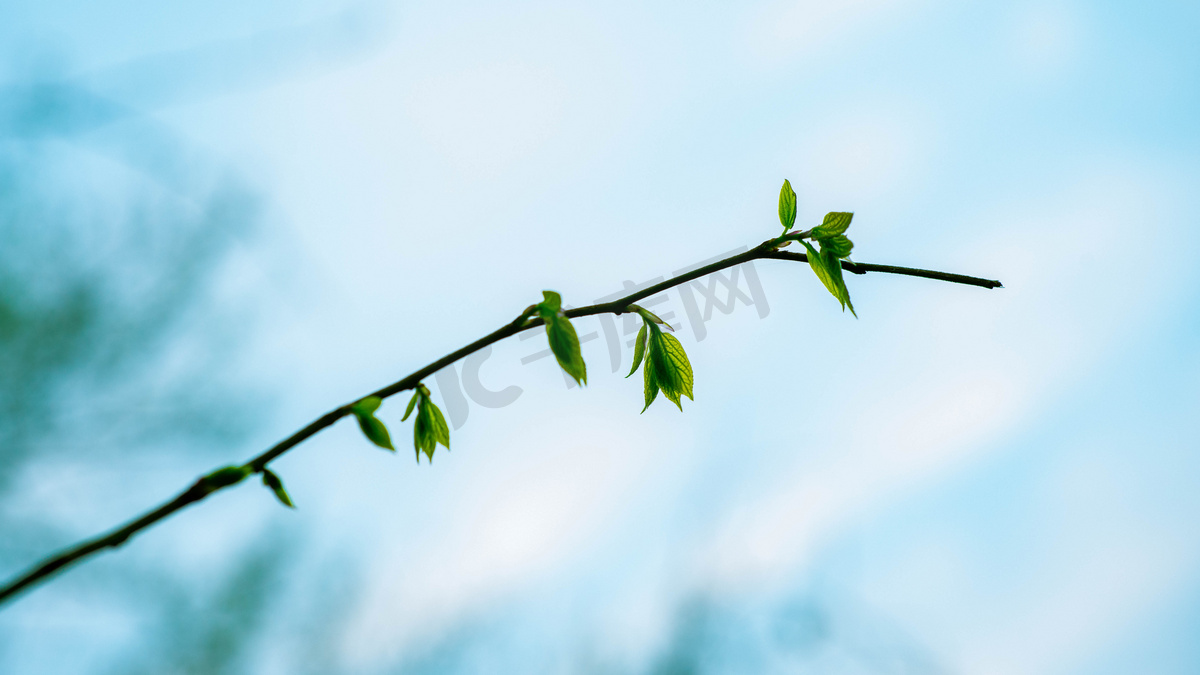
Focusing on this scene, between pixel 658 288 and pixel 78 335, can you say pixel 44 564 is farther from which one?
pixel 78 335

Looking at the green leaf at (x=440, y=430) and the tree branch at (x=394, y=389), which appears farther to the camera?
the green leaf at (x=440, y=430)

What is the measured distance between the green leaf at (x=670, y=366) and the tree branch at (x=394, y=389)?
0.23 feet

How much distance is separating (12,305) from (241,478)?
299cm

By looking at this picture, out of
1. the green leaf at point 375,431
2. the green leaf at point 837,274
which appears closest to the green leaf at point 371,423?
the green leaf at point 375,431

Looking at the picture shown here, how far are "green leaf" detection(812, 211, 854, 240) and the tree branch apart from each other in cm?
3

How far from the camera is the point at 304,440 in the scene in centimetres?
28

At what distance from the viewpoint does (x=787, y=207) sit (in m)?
0.45

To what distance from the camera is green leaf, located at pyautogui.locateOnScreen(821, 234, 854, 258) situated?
414mm

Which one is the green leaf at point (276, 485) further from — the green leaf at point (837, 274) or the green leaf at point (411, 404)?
the green leaf at point (837, 274)

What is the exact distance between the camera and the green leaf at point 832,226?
1.37 ft

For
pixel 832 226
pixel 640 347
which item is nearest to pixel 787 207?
pixel 832 226

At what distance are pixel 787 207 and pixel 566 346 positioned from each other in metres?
0.20

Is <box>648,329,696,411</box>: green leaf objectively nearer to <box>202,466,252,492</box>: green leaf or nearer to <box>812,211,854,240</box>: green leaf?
<box>812,211,854,240</box>: green leaf

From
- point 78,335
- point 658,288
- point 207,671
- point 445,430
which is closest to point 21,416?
point 78,335
